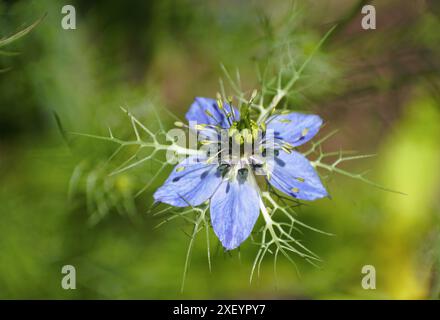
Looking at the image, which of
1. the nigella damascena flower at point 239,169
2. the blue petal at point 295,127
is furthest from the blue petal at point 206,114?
the blue petal at point 295,127

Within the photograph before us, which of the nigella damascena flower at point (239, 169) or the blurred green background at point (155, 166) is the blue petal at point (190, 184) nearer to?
the nigella damascena flower at point (239, 169)

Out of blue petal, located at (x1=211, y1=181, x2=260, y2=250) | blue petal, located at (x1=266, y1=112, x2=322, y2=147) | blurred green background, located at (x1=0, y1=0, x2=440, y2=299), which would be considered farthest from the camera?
blurred green background, located at (x1=0, y1=0, x2=440, y2=299)

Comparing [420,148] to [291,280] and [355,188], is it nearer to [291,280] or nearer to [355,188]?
[355,188]

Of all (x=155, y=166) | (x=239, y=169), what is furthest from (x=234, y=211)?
(x=155, y=166)

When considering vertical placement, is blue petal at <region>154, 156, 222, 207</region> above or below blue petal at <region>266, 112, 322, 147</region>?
below

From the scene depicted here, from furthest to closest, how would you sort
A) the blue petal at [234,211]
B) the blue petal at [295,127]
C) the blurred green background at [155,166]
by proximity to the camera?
the blurred green background at [155,166] → the blue petal at [295,127] → the blue petal at [234,211]

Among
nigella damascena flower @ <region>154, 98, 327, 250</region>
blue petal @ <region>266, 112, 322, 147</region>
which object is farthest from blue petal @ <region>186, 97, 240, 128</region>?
blue petal @ <region>266, 112, 322, 147</region>

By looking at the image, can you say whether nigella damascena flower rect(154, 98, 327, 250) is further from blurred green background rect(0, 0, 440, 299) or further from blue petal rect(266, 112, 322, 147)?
blurred green background rect(0, 0, 440, 299)

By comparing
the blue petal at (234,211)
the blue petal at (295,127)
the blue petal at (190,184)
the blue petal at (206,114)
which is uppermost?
the blue petal at (206,114)
